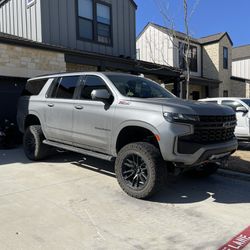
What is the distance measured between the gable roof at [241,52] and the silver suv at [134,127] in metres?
30.7

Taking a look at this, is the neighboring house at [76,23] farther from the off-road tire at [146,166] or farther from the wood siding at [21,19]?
the off-road tire at [146,166]

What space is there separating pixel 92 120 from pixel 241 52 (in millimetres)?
33119

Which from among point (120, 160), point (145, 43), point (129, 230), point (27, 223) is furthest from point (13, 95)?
point (145, 43)

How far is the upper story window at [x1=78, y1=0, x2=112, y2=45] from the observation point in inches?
577

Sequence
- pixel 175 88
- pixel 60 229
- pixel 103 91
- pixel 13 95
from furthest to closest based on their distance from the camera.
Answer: pixel 175 88, pixel 13 95, pixel 103 91, pixel 60 229

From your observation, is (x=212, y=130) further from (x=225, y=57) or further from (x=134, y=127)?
(x=225, y=57)

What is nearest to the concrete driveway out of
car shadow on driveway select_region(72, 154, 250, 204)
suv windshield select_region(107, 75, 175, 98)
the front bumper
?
car shadow on driveway select_region(72, 154, 250, 204)

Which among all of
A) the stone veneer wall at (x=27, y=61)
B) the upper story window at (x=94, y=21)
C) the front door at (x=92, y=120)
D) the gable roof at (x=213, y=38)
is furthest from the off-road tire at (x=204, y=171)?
the gable roof at (x=213, y=38)

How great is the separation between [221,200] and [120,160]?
69.0 inches

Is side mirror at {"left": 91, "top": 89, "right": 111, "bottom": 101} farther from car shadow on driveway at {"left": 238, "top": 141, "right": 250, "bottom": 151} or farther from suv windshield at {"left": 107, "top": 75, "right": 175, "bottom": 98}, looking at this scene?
car shadow on driveway at {"left": 238, "top": 141, "right": 250, "bottom": 151}

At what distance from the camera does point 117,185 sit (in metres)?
6.02

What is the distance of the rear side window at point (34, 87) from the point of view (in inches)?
313

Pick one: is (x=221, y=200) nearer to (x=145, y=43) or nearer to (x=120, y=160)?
(x=120, y=160)

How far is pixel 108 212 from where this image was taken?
15.6 ft
